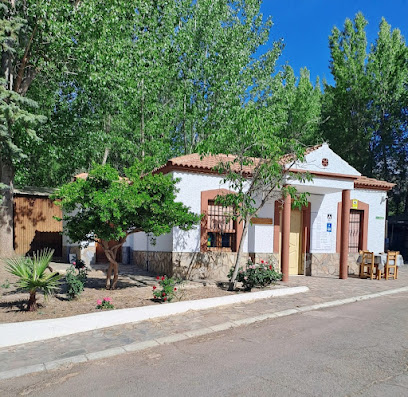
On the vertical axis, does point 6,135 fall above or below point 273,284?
above

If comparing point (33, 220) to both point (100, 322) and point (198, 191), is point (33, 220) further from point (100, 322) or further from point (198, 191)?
point (100, 322)

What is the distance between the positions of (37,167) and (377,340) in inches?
873

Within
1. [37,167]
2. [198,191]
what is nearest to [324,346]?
[198,191]

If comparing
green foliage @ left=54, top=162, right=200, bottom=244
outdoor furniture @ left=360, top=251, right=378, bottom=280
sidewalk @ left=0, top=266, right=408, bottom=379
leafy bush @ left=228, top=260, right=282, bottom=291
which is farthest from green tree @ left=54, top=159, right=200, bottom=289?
outdoor furniture @ left=360, top=251, right=378, bottom=280

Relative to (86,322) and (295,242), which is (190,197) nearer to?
(295,242)

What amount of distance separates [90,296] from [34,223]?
8.52 metres

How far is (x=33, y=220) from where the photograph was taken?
15.7 meters

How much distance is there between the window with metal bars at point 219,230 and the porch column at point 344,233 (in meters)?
3.90

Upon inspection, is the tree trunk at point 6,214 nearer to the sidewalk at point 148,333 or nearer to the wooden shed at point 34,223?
the wooden shed at point 34,223

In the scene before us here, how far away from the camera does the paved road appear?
162 inches

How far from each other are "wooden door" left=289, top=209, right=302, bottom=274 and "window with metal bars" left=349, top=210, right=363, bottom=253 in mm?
2264

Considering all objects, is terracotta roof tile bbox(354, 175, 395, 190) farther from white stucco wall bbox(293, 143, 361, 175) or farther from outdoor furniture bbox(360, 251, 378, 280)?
outdoor furniture bbox(360, 251, 378, 280)

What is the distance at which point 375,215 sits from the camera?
15172 millimetres

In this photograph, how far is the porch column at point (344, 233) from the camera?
1312 cm
